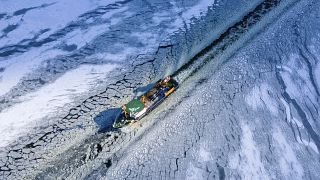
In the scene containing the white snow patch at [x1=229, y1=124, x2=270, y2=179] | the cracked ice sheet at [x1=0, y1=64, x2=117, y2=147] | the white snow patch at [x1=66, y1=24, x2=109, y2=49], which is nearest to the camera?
the white snow patch at [x1=229, y1=124, x2=270, y2=179]

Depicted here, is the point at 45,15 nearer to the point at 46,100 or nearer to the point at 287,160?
the point at 46,100

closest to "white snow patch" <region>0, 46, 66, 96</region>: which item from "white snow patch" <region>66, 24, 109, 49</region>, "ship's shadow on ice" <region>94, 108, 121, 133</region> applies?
"white snow patch" <region>66, 24, 109, 49</region>

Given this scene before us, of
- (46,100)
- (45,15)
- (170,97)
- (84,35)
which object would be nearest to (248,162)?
(170,97)

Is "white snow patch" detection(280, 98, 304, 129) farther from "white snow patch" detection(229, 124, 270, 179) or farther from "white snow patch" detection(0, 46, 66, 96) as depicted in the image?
"white snow patch" detection(0, 46, 66, 96)

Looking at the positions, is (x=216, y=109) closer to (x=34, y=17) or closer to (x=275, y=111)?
(x=275, y=111)

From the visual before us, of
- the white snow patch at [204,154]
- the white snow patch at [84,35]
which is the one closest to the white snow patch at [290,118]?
the white snow patch at [204,154]
